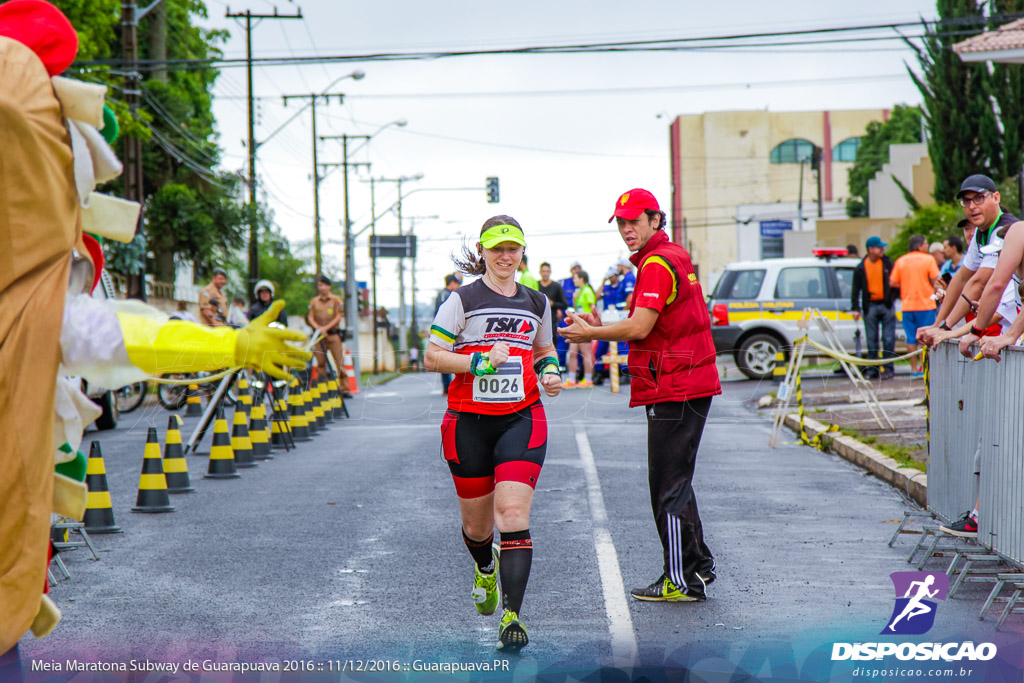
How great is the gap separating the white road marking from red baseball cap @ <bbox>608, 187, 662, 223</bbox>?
2.03m

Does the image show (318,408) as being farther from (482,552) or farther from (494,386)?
(494,386)

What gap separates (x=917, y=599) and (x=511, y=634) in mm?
2390

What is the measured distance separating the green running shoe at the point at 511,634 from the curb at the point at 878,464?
440cm

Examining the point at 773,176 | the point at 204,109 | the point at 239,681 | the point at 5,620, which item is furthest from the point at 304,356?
the point at 773,176

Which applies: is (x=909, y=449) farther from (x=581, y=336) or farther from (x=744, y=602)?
(x=581, y=336)

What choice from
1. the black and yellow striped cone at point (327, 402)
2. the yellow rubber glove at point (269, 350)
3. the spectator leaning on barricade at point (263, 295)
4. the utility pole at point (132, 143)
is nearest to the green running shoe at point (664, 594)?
the yellow rubber glove at point (269, 350)

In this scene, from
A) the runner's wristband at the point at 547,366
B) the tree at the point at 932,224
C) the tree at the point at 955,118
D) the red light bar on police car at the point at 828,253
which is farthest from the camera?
the tree at the point at 955,118

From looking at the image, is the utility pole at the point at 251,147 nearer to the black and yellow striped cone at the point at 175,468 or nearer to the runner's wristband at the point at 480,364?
the black and yellow striped cone at the point at 175,468

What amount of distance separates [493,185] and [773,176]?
5510 cm

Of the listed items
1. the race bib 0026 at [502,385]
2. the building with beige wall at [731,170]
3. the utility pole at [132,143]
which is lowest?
the race bib 0026 at [502,385]

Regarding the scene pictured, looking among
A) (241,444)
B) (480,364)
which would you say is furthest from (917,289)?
(480,364)

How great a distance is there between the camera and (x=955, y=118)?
3656cm

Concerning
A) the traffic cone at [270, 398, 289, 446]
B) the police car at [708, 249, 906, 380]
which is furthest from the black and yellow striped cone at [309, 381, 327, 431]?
the police car at [708, 249, 906, 380]

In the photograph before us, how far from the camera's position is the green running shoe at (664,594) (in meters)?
6.15
